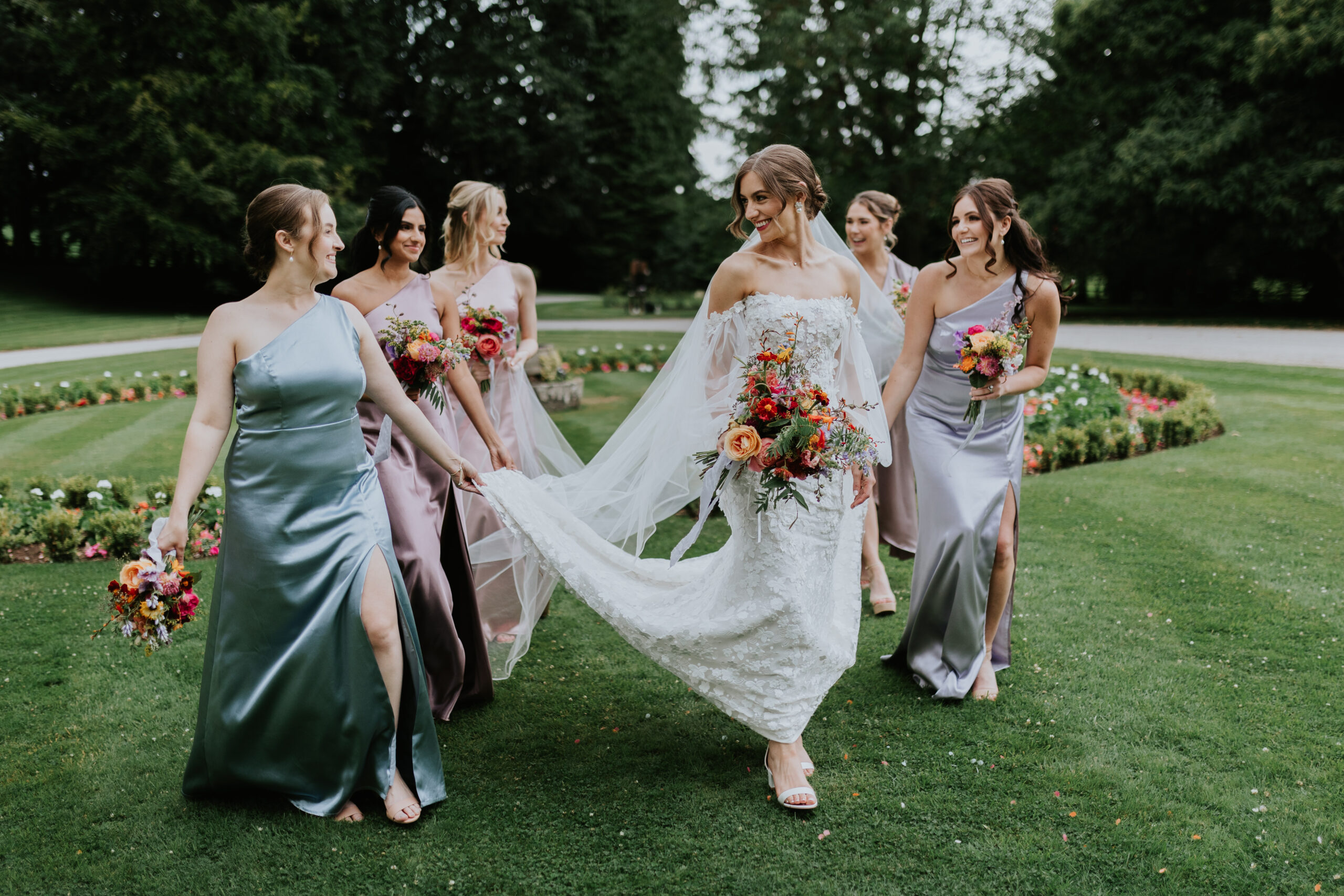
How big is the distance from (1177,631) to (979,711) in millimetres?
1743

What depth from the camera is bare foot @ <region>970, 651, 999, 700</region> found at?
4.77 meters

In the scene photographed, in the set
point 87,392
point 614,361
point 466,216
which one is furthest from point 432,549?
point 614,361

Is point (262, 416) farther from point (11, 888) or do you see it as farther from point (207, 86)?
point (207, 86)

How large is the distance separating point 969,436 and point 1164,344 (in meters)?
17.5

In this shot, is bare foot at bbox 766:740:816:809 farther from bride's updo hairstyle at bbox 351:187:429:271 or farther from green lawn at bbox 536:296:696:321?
green lawn at bbox 536:296:696:321

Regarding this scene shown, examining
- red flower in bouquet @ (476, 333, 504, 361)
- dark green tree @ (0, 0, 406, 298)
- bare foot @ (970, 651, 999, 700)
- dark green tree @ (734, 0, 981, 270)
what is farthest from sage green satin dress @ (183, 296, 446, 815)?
dark green tree @ (734, 0, 981, 270)

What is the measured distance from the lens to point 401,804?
12.3ft

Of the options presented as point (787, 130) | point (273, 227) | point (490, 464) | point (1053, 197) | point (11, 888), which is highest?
point (787, 130)

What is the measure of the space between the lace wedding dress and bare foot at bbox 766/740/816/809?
6cm

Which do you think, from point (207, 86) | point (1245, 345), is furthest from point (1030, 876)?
point (207, 86)

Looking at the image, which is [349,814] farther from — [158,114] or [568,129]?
[568,129]

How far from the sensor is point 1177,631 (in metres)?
5.54

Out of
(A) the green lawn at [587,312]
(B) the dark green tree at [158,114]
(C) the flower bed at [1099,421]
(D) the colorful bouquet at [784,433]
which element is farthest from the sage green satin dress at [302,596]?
(B) the dark green tree at [158,114]

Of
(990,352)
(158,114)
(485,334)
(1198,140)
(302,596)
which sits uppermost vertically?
(158,114)
